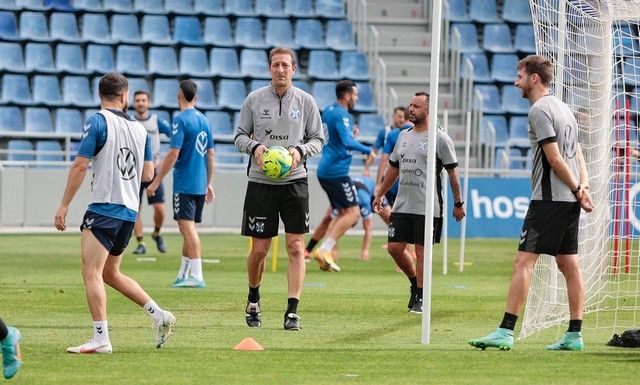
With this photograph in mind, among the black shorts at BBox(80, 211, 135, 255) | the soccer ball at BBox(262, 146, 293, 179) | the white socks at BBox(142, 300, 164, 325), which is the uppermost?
the soccer ball at BBox(262, 146, 293, 179)

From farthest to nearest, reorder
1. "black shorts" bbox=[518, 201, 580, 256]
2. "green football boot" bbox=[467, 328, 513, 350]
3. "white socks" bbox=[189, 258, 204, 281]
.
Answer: "white socks" bbox=[189, 258, 204, 281] → "black shorts" bbox=[518, 201, 580, 256] → "green football boot" bbox=[467, 328, 513, 350]

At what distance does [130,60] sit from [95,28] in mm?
1246

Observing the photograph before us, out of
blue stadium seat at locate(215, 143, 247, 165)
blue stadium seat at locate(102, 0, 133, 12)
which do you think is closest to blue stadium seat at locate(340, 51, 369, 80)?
blue stadium seat at locate(215, 143, 247, 165)

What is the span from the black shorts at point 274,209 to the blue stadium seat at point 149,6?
69.0ft

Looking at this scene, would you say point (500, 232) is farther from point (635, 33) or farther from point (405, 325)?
point (405, 325)

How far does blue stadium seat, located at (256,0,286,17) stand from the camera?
32688mm

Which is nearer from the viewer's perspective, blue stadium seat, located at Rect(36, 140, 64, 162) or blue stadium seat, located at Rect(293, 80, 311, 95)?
blue stadium seat, located at Rect(36, 140, 64, 162)

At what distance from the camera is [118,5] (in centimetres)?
3206

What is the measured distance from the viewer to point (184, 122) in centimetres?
1590

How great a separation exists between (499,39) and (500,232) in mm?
7092

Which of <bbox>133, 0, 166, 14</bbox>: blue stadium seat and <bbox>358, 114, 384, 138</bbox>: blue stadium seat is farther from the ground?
<bbox>133, 0, 166, 14</bbox>: blue stadium seat

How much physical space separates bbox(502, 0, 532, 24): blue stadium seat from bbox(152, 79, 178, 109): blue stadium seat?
869 centimetres

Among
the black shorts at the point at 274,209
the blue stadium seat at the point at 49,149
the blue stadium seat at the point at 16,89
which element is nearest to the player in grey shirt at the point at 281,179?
the black shorts at the point at 274,209

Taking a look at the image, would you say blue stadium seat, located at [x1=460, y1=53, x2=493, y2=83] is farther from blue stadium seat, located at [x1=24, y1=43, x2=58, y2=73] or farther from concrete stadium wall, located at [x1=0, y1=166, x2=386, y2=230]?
blue stadium seat, located at [x1=24, y1=43, x2=58, y2=73]
